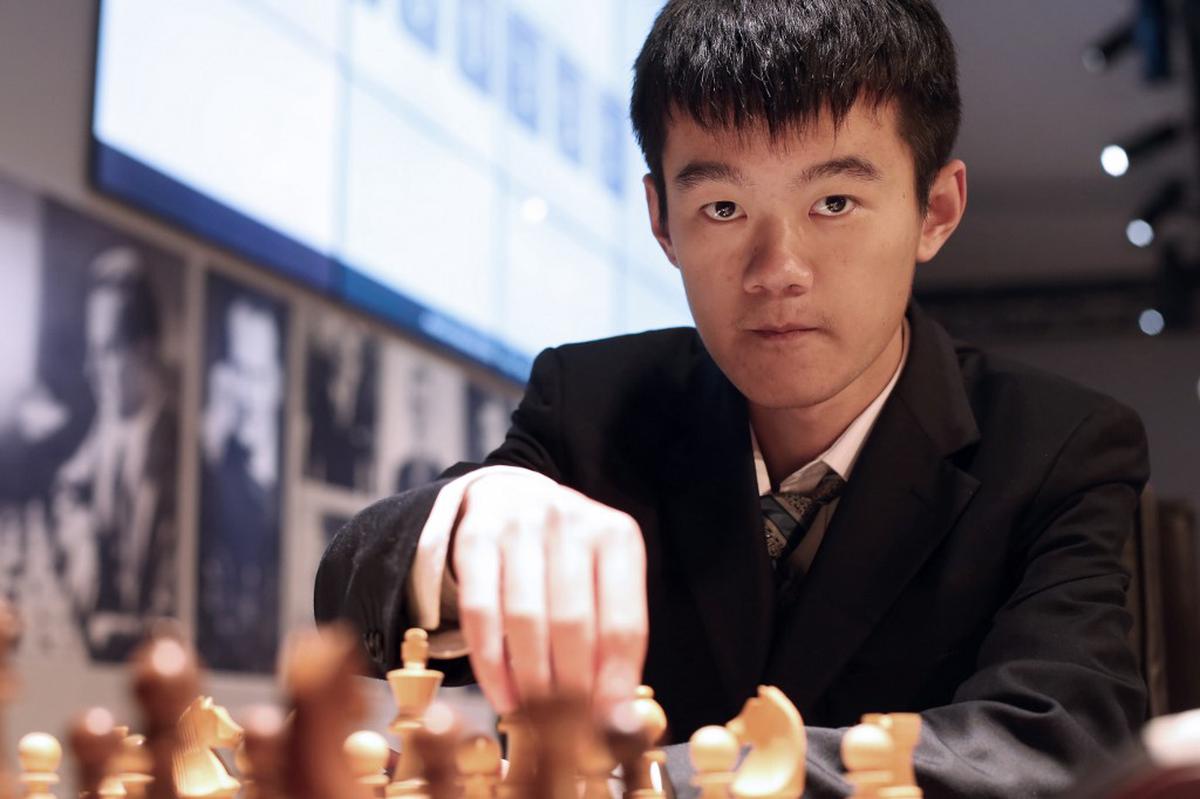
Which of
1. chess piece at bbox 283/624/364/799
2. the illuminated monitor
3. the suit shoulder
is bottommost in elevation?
chess piece at bbox 283/624/364/799

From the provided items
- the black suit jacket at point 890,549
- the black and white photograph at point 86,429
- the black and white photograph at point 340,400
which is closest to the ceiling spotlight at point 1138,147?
the black and white photograph at point 340,400

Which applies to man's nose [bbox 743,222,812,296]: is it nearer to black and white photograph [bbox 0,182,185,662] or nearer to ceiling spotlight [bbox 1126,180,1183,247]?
black and white photograph [bbox 0,182,185,662]

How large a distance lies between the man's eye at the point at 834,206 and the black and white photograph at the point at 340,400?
222 centimetres

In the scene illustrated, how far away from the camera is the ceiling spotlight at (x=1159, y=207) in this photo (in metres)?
7.41

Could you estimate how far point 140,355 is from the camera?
9.30 feet

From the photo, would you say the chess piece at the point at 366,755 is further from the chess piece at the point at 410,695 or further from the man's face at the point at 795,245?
the man's face at the point at 795,245

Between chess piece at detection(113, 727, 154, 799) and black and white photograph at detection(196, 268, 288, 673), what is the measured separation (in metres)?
2.22

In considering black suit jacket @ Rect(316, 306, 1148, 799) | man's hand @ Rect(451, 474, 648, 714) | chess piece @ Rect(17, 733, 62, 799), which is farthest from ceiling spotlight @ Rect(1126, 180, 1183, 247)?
chess piece @ Rect(17, 733, 62, 799)

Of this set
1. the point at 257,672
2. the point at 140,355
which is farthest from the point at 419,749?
the point at 257,672

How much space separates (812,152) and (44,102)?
187 cm

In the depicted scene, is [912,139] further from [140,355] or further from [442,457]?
[442,457]

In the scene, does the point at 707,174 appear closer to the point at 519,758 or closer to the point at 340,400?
the point at 519,758

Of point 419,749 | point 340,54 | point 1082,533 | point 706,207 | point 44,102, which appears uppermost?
point 340,54

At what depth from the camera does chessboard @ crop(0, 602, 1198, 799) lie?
57 centimetres
